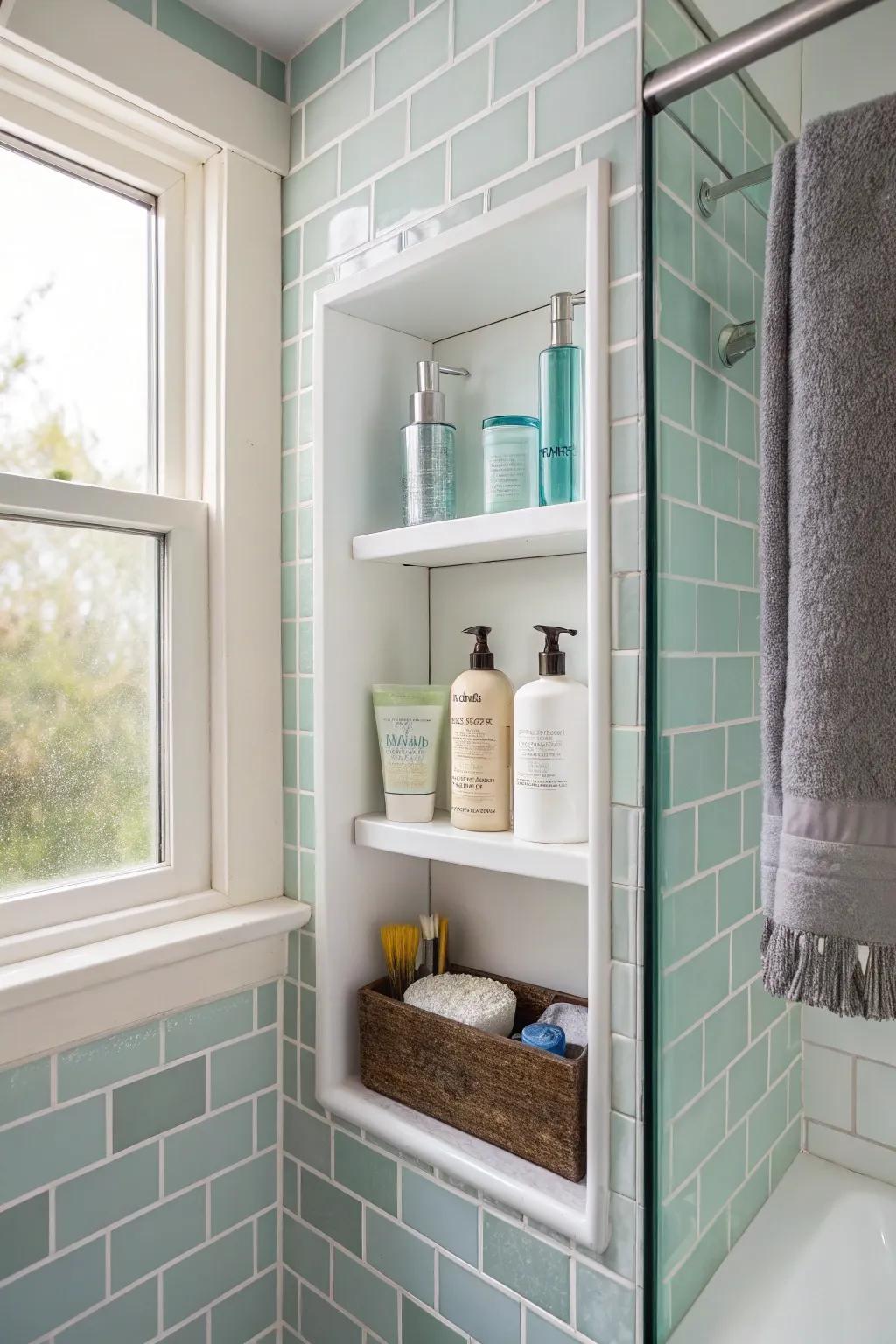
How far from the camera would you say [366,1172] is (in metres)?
1.05

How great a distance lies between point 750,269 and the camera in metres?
0.64

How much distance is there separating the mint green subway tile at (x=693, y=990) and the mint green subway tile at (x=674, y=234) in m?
0.60

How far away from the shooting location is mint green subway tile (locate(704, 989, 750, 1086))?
2.42 feet

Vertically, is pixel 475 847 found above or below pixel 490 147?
below

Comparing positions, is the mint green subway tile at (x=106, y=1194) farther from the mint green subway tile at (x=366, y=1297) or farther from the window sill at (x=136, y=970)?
the mint green subway tile at (x=366, y=1297)

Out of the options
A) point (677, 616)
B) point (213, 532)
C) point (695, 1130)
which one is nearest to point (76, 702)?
point (213, 532)

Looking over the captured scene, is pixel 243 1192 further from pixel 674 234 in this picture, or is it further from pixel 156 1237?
pixel 674 234

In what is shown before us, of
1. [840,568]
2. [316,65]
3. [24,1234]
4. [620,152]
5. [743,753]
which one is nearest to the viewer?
[840,568]

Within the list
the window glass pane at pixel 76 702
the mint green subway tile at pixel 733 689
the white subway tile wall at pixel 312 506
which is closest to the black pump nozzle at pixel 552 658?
the white subway tile wall at pixel 312 506

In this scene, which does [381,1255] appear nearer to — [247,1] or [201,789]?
[201,789]

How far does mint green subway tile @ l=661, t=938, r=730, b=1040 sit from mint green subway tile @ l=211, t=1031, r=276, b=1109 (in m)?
0.62

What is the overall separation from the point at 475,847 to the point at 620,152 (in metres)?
0.72

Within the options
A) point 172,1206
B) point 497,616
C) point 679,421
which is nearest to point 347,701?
point 497,616

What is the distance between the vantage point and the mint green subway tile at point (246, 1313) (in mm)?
1081
